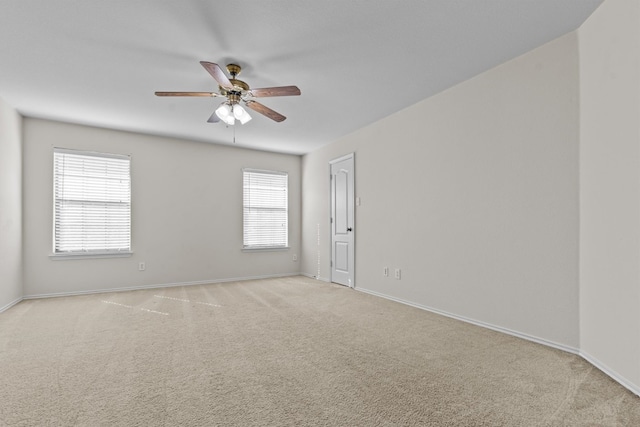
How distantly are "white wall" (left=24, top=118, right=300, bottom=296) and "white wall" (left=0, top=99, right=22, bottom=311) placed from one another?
16 centimetres

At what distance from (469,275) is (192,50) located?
11.3 feet

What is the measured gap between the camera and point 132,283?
5.08 m

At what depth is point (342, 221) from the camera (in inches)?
214

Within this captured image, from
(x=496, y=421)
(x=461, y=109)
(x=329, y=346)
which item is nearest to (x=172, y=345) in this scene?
(x=329, y=346)

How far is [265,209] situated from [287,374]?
175 inches

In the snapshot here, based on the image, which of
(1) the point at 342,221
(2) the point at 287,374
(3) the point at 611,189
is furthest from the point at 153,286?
(3) the point at 611,189

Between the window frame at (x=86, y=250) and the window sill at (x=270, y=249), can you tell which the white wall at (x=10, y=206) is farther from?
the window sill at (x=270, y=249)

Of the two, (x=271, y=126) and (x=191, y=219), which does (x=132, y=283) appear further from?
(x=271, y=126)

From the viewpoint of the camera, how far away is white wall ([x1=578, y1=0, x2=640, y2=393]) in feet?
6.44

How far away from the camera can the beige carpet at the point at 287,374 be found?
170cm

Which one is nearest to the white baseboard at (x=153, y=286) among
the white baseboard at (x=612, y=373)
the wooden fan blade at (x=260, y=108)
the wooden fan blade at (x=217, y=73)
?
the wooden fan blade at (x=260, y=108)

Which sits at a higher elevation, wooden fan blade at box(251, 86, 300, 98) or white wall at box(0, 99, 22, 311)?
wooden fan blade at box(251, 86, 300, 98)

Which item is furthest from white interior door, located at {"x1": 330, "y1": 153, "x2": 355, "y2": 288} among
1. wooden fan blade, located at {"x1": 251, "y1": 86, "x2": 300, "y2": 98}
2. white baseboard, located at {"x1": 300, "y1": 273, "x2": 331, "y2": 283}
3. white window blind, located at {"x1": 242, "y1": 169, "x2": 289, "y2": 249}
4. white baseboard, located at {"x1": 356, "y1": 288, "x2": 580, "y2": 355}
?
wooden fan blade, located at {"x1": 251, "y1": 86, "x2": 300, "y2": 98}

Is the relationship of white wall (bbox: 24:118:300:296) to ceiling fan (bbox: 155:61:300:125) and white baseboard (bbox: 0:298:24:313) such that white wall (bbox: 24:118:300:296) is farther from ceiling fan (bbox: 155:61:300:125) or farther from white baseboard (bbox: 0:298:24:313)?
ceiling fan (bbox: 155:61:300:125)
